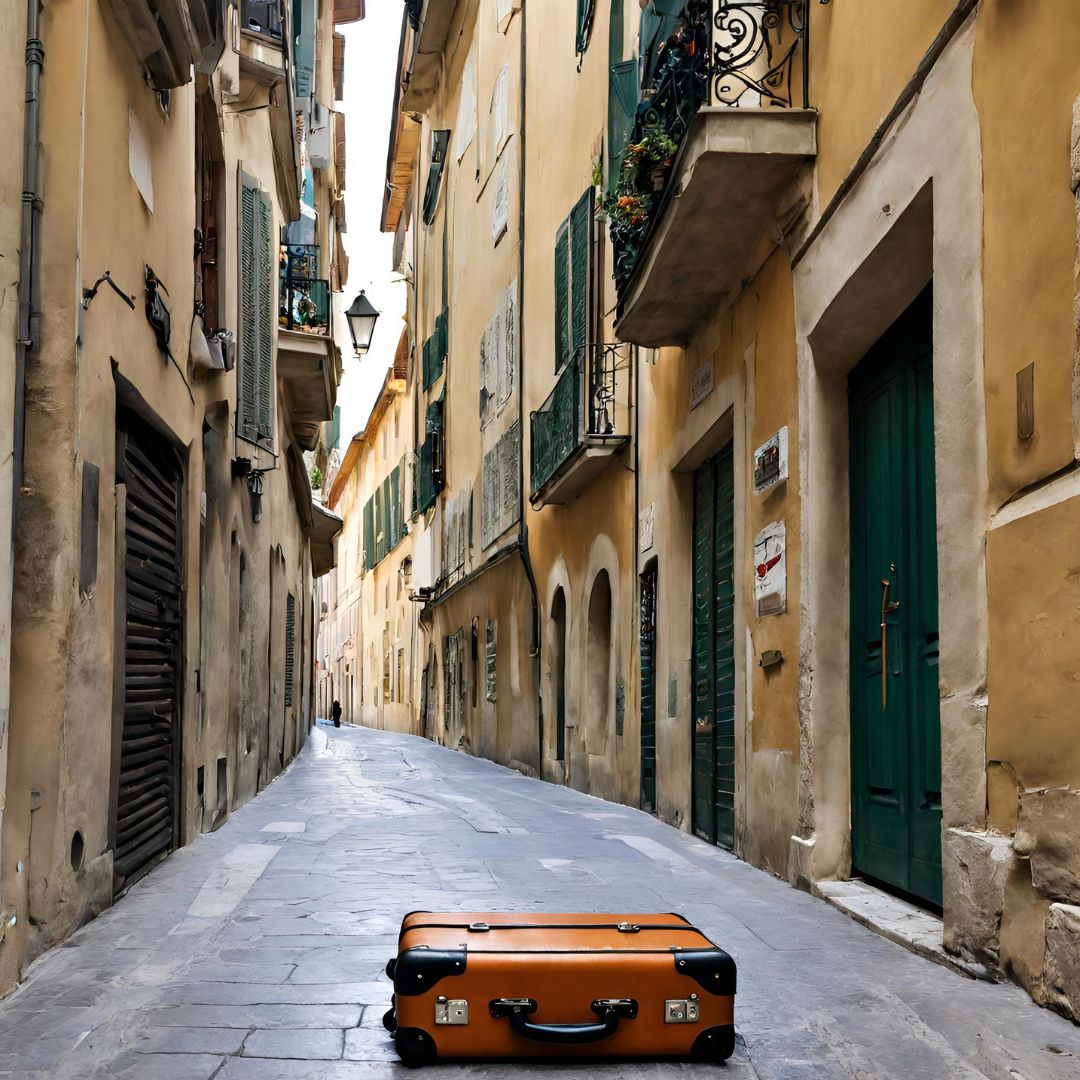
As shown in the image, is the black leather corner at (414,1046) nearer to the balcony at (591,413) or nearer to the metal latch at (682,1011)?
the metal latch at (682,1011)

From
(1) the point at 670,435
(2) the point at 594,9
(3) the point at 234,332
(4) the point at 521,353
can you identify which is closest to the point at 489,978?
(1) the point at 670,435

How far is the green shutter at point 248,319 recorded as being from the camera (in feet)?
40.4

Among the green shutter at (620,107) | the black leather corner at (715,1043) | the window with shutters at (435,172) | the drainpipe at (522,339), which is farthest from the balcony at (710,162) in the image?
the window with shutters at (435,172)

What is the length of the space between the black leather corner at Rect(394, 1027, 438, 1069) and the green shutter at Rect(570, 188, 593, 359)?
10094 millimetres

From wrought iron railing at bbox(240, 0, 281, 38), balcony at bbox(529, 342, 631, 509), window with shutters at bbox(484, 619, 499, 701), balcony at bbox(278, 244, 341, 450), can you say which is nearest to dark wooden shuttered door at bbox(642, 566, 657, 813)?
Answer: balcony at bbox(529, 342, 631, 509)

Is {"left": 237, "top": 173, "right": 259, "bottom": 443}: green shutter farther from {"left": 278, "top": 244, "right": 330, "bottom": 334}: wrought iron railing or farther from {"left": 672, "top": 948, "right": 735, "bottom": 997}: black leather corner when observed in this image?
{"left": 672, "top": 948, "right": 735, "bottom": 997}: black leather corner

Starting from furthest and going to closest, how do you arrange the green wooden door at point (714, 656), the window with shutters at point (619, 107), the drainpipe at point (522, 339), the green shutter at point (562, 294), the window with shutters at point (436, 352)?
the window with shutters at point (436, 352), the drainpipe at point (522, 339), the green shutter at point (562, 294), the window with shutters at point (619, 107), the green wooden door at point (714, 656)

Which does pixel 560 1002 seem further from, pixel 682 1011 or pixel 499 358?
pixel 499 358

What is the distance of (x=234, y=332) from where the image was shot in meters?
11.7

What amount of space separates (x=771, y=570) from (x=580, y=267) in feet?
23.5

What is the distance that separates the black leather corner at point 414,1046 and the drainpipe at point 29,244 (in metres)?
2.34

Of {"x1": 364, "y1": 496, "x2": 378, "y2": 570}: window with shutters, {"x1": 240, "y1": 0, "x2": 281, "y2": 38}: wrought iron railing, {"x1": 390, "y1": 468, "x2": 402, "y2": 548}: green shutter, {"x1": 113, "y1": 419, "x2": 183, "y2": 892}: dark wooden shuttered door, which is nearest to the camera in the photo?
{"x1": 113, "y1": 419, "x2": 183, "y2": 892}: dark wooden shuttered door

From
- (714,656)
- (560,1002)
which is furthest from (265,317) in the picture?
(560,1002)

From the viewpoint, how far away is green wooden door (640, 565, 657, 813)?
444 inches
